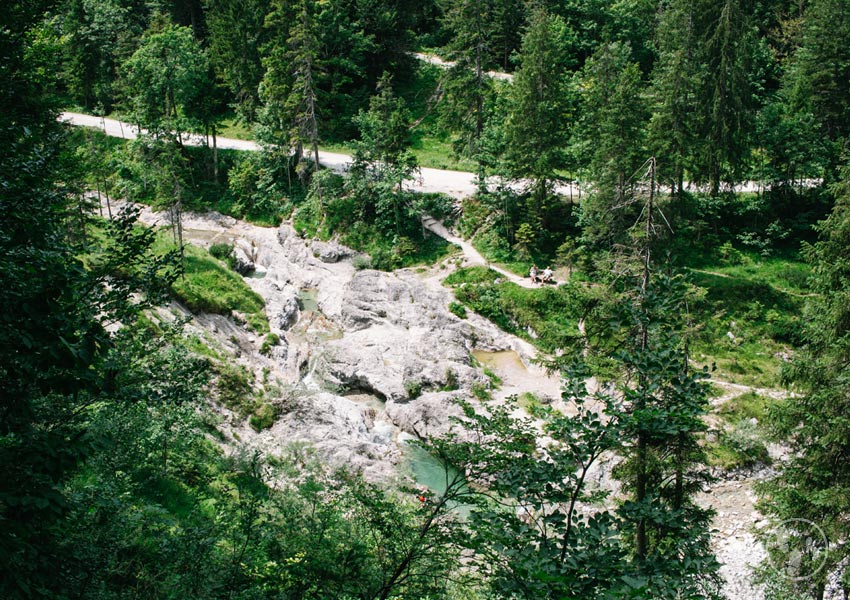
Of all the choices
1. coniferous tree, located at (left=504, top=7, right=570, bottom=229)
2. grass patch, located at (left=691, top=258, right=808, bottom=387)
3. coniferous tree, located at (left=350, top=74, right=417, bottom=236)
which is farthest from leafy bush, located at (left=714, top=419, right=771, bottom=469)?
coniferous tree, located at (left=350, top=74, right=417, bottom=236)

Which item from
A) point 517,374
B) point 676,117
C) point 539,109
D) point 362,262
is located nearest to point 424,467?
point 517,374

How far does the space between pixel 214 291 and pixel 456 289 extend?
12.1 m

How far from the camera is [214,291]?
89.7 ft

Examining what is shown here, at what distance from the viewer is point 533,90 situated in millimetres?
31844

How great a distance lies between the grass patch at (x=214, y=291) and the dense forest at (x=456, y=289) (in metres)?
0.22

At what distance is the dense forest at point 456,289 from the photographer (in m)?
5.73

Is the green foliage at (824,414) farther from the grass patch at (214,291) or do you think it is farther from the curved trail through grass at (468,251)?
the grass patch at (214,291)

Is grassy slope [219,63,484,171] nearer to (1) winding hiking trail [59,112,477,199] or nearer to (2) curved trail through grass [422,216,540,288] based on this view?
(1) winding hiking trail [59,112,477,199]

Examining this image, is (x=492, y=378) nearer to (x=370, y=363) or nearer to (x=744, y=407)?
(x=370, y=363)

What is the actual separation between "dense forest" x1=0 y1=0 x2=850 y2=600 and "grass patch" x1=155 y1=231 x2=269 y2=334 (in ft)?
0.72

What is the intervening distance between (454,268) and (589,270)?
24.2 ft

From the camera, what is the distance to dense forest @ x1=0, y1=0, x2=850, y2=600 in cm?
573

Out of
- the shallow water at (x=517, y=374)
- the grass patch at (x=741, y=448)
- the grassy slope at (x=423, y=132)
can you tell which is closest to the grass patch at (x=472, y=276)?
the shallow water at (x=517, y=374)

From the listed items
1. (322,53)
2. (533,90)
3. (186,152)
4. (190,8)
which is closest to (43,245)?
(533,90)
